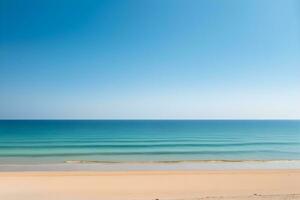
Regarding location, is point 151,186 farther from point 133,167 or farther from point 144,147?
point 144,147

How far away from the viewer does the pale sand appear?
523 centimetres

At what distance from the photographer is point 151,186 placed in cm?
607

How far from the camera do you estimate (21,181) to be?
6430 millimetres

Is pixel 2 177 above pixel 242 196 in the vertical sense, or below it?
above

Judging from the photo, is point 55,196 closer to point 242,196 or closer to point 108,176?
point 108,176

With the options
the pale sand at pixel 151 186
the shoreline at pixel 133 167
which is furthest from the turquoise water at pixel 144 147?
the pale sand at pixel 151 186

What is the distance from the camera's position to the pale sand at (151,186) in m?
5.23

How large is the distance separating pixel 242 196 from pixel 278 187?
4.20 ft

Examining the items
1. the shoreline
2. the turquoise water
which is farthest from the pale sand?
the turquoise water

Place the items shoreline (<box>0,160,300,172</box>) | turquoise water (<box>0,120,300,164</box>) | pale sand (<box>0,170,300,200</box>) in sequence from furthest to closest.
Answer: turquoise water (<box>0,120,300,164</box>) → shoreline (<box>0,160,300,172</box>) → pale sand (<box>0,170,300,200</box>)

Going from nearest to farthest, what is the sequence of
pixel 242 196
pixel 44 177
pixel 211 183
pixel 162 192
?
1. pixel 242 196
2. pixel 162 192
3. pixel 211 183
4. pixel 44 177

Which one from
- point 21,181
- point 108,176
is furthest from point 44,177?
point 108,176

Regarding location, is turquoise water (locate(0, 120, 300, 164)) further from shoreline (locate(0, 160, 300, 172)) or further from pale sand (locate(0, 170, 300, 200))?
pale sand (locate(0, 170, 300, 200))

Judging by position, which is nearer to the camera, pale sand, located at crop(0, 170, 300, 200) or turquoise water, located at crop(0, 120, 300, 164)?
pale sand, located at crop(0, 170, 300, 200)
